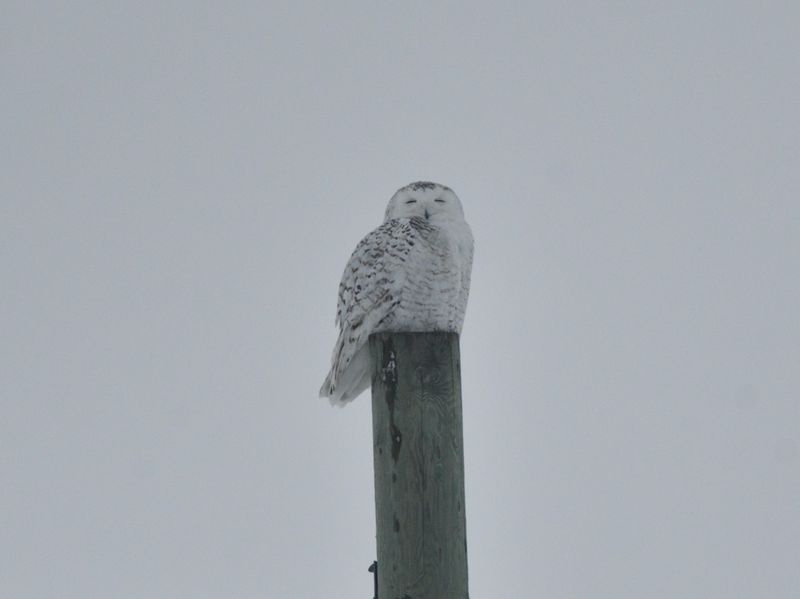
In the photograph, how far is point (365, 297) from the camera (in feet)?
15.6

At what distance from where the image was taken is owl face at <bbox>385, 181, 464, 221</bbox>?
5109 mm

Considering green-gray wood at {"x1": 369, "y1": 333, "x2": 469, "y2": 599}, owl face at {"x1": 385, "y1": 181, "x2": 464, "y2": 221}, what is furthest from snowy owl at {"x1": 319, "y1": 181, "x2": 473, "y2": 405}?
green-gray wood at {"x1": 369, "y1": 333, "x2": 469, "y2": 599}

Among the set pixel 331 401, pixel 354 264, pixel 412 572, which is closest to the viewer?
pixel 412 572

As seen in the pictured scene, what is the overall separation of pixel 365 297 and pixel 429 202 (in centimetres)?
70

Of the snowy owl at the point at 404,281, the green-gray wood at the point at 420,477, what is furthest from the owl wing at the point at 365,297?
the green-gray wood at the point at 420,477

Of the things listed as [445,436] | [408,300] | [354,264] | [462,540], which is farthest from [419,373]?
[354,264]

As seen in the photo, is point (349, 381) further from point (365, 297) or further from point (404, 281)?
point (404, 281)

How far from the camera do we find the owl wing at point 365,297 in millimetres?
4555

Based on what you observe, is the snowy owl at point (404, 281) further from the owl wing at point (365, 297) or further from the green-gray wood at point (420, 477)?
the green-gray wood at point (420, 477)

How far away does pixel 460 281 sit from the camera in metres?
4.95

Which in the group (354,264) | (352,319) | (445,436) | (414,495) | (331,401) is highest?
(354,264)

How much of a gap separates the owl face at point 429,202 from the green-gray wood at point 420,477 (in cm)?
215

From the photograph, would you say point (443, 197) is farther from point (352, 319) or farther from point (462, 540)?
point (462, 540)

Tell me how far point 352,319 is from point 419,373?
1.84 meters
